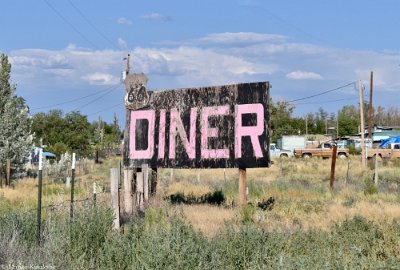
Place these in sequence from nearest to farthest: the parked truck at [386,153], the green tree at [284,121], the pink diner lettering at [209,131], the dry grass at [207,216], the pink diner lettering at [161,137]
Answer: the dry grass at [207,216] → the pink diner lettering at [209,131] → the pink diner lettering at [161,137] → the parked truck at [386,153] → the green tree at [284,121]

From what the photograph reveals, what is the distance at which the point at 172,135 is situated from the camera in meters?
20.0

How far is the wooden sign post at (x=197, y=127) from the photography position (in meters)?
18.6

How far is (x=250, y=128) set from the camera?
1858 centimetres

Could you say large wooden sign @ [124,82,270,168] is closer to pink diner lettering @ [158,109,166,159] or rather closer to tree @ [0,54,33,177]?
pink diner lettering @ [158,109,166,159]

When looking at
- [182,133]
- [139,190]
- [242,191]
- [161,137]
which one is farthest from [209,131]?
[139,190]

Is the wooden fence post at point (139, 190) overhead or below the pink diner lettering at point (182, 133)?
below

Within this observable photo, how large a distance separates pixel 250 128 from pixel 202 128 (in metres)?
1.72

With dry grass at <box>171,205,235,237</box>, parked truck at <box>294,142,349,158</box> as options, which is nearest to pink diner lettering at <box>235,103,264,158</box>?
dry grass at <box>171,205,235,237</box>

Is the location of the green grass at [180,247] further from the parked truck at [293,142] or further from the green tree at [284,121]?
the green tree at [284,121]

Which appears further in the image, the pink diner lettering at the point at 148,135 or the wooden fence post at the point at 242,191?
the pink diner lettering at the point at 148,135

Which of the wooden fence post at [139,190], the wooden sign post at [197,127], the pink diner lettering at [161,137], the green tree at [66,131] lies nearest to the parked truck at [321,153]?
the green tree at [66,131]

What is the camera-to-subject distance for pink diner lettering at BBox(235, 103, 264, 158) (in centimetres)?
1842

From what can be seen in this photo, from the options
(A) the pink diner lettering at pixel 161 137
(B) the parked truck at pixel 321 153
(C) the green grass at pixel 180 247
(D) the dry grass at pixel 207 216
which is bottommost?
(D) the dry grass at pixel 207 216

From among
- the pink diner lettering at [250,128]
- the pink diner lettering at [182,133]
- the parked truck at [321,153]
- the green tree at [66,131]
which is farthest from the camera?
the green tree at [66,131]
